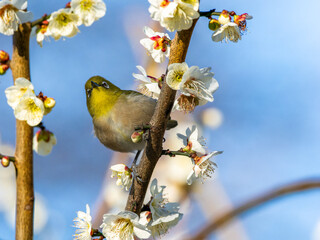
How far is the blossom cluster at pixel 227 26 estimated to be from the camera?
1441 mm

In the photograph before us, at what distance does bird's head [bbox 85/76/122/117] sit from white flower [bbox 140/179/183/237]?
46.7 inches

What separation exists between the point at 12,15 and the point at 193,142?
90cm

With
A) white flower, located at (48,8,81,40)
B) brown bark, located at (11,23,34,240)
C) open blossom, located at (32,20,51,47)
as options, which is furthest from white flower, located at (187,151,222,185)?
open blossom, located at (32,20,51,47)

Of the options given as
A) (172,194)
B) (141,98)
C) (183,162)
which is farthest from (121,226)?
(183,162)

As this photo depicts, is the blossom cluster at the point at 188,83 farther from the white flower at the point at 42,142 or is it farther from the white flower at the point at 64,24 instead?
the white flower at the point at 42,142

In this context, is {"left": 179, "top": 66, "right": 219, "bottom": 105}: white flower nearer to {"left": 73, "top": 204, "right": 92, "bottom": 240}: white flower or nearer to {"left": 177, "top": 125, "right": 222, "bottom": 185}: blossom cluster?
{"left": 177, "top": 125, "right": 222, "bottom": 185}: blossom cluster

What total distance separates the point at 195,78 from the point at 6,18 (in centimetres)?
85

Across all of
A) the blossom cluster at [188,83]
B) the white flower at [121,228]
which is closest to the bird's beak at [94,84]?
the blossom cluster at [188,83]

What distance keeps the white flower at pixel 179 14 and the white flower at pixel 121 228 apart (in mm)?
665

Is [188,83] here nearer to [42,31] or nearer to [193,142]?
[193,142]

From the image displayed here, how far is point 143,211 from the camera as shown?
65.4 inches

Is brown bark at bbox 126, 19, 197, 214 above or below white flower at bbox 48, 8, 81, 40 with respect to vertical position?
below

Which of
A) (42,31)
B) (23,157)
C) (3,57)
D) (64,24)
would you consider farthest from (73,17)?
(23,157)

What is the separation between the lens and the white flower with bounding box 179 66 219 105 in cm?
140
